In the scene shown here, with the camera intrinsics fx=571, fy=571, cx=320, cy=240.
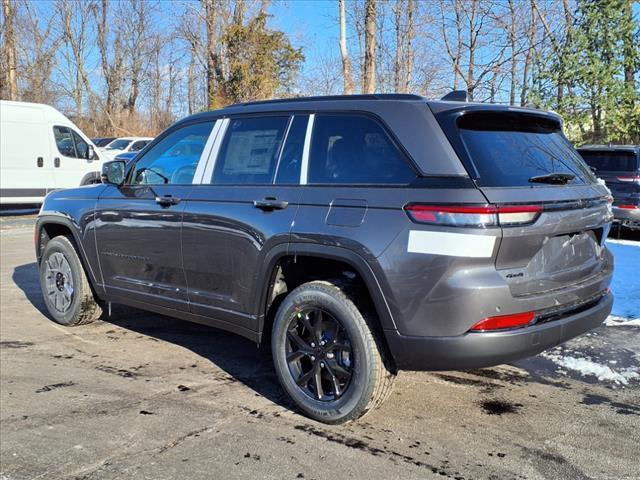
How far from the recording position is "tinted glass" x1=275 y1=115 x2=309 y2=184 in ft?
11.9

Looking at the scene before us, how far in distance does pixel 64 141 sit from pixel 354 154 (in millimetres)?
12959

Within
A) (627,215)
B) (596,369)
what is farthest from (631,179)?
(596,369)

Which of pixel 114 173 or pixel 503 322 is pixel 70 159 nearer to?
pixel 114 173

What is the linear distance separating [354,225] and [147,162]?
7.45 feet

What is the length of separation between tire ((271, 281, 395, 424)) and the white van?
1120 cm

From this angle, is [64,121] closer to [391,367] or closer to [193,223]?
[193,223]

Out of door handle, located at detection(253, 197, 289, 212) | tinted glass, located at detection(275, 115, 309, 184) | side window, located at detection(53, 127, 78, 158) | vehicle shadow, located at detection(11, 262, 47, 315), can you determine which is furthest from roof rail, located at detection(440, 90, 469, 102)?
side window, located at detection(53, 127, 78, 158)

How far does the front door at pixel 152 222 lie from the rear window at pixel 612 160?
8162 millimetres

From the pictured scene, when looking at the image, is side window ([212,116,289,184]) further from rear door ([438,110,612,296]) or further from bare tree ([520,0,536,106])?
bare tree ([520,0,536,106])

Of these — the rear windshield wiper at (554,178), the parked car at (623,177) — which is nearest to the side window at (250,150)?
the rear windshield wiper at (554,178)

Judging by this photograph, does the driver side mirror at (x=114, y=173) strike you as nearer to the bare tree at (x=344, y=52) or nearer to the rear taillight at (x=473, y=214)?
the rear taillight at (x=473, y=214)

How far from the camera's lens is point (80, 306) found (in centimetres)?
523

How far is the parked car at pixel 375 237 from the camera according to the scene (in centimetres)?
291

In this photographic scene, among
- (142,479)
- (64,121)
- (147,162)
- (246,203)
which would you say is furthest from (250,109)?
(64,121)
